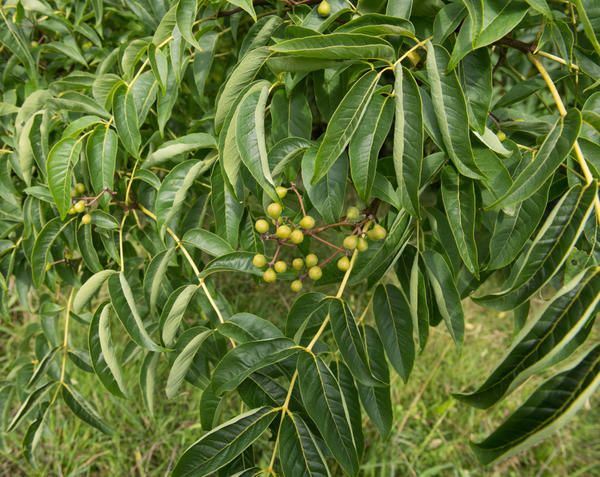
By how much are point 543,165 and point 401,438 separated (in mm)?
1933

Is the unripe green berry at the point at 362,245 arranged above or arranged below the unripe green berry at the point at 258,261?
above

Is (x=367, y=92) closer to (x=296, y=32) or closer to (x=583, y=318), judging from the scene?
(x=296, y=32)

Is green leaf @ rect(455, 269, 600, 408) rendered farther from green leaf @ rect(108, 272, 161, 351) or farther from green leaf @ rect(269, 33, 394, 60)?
green leaf @ rect(108, 272, 161, 351)

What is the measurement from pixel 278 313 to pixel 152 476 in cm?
109

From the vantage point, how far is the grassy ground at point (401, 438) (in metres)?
2.11

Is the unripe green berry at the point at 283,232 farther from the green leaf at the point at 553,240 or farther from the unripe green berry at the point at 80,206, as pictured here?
the unripe green berry at the point at 80,206

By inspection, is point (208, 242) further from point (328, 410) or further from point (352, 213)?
point (328, 410)

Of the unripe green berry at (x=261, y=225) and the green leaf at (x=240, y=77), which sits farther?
the unripe green berry at (x=261, y=225)

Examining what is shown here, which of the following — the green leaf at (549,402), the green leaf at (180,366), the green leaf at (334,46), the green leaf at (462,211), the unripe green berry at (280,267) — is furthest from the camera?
the unripe green berry at (280,267)

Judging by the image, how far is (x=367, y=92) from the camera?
0.71 m

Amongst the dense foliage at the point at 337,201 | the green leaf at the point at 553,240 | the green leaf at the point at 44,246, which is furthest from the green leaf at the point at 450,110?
the green leaf at the point at 44,246

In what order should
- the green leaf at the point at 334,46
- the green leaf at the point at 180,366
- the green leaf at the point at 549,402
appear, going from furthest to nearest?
the green leaf at the point at 180,366, the green leaf at the point at 334,46, the green leaf at the point at 549,402

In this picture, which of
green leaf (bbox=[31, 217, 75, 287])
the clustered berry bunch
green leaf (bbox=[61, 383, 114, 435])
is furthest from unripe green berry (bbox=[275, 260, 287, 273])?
green leaf (bbox=[61, 383, 114, 435])

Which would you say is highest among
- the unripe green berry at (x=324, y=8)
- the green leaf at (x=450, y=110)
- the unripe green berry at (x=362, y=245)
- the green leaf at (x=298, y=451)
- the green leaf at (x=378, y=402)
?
the unripe green berry at (x=324, y=8)
